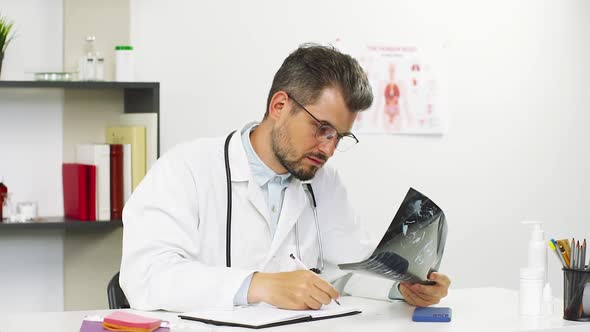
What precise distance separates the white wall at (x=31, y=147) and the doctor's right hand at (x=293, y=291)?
4.68ft

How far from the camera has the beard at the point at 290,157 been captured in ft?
7.23

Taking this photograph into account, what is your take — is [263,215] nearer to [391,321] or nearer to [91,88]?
[391,321]

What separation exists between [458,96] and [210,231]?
76.2 inches

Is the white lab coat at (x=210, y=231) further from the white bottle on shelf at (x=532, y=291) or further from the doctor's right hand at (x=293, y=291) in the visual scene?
the white bottle on shelf at (x=532, y=291)

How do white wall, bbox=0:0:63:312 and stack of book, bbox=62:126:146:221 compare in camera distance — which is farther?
white wall, bbox=0:0:63:312

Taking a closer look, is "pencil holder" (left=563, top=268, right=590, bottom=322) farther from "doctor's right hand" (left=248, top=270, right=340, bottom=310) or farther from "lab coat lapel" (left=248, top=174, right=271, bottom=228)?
"lab coat lapel" (left=248, top=174, right=271, bottom=228)

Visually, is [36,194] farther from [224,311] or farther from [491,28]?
[491,28]

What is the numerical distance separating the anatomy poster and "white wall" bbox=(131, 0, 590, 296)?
5cm

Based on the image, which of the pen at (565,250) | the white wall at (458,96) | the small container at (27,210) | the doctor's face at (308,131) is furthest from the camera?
the white wall at (458,96)

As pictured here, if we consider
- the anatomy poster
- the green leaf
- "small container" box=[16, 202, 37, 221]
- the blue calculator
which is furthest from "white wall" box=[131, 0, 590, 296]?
the blue calculator

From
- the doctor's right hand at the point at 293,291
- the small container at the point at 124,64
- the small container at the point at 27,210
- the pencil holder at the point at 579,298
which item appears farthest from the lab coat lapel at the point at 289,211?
the small container at the point at 27,210

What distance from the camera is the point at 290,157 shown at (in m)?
2.21

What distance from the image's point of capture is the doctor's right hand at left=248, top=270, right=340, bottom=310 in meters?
1.88

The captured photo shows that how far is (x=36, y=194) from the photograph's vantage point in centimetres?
308
